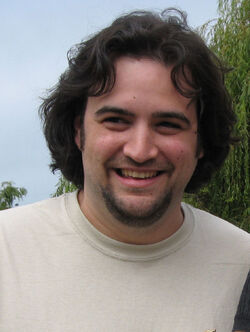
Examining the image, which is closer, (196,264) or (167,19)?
(196,264)

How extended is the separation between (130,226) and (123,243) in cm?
8

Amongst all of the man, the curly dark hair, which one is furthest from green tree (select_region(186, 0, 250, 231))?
the man

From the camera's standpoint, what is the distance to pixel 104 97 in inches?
83.8

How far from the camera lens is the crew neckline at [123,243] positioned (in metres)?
2.15

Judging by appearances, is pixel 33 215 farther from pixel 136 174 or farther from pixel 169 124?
pixel 169 124

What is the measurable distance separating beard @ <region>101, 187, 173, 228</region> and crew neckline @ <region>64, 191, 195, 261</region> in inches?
3.9

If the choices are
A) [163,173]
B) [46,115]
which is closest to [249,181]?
[46,115]

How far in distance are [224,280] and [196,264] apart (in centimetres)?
12

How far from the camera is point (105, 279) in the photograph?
2080 millimetres

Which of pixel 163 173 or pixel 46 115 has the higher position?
pixel 46 115

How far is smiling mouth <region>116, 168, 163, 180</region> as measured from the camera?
2.08 meters

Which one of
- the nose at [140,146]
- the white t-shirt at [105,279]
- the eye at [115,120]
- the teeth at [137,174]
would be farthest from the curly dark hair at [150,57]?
the white t-shirt at [105,279]

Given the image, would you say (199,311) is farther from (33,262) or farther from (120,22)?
(120,22)

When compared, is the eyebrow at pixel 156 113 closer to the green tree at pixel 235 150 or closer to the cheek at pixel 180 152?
the cheek at pixel 180 152
